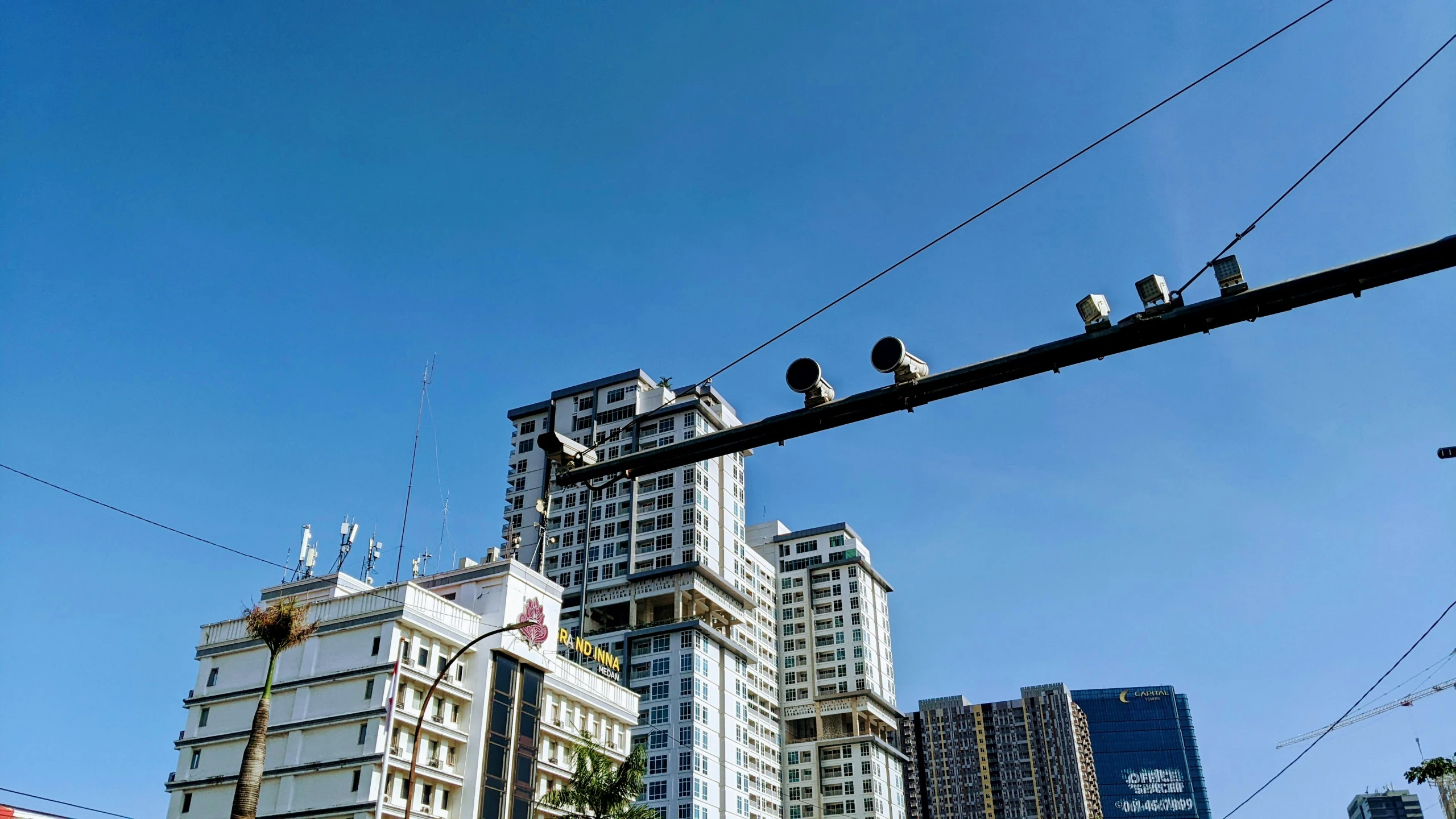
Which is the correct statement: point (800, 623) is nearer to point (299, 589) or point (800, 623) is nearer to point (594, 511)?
point (594, 511)

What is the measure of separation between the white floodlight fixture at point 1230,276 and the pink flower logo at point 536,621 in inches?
2491

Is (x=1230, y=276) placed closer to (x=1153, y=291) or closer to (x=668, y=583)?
(x=1153, y=291)

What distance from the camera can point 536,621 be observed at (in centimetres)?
7544

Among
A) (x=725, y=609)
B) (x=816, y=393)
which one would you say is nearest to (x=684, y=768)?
(x=725, y=609)

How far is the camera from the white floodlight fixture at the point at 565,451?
61.5 ft

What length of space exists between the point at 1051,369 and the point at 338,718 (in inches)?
2378

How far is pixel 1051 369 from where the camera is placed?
1730 centimetres

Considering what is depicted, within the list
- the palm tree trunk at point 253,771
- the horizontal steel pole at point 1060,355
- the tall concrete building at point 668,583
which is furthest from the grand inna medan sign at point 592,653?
the horizontal steel pole at point 1060,355

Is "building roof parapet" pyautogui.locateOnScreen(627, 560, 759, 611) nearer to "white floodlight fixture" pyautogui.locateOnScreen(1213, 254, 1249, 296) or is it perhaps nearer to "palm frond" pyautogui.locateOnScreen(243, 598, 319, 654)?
"palm frond" pyautogui.locateOnScreen(243, 598, 319, 654)

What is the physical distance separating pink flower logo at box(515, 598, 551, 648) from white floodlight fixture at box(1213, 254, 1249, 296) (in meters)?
63.3

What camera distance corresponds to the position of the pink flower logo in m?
75.2

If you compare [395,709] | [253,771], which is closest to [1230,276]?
[253,771]

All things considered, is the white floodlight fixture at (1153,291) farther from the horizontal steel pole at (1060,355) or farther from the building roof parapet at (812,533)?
the building roof parapet at (812,533)

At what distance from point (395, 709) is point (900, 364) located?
55.8 meters
